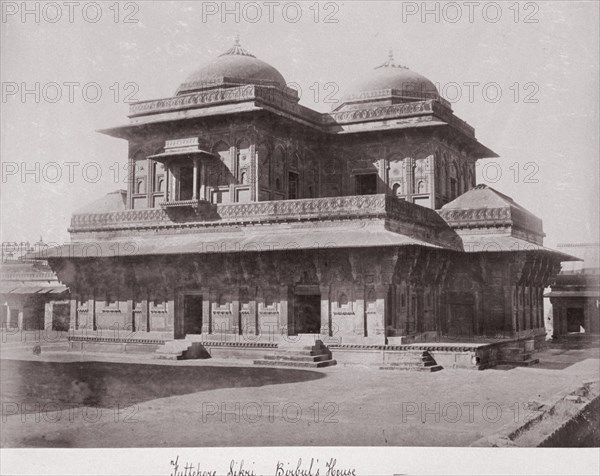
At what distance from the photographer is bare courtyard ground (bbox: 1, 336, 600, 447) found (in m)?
10.8

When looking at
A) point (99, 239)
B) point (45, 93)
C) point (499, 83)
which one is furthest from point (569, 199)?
point (99, 239)

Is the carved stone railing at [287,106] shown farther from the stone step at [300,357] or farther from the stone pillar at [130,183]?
the stone step at [300,357]

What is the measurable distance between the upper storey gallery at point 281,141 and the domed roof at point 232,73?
0.04 m

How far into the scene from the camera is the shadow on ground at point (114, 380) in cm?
1372

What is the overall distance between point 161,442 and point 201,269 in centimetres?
1191

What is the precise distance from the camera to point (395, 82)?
92.9ft

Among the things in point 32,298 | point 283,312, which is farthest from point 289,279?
point 32,298

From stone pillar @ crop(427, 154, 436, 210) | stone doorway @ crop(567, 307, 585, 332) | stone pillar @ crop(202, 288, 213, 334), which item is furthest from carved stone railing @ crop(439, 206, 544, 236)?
stone doorway @ crop(567, 307, 585, 332)

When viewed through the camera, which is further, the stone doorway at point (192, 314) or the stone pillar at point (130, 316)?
the stone pillar at point (130, 316)

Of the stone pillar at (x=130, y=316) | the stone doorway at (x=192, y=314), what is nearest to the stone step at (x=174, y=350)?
the stone doorway at (x=192, y=314)

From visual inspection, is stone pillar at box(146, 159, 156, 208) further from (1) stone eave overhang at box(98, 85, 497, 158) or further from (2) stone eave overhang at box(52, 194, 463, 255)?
(2) stone eave overhang at box(52, 194, 463, 255)

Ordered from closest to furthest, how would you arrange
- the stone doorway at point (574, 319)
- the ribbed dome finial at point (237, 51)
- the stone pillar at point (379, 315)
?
1. the stone pillar at point (379, 315)
2. the ribbed dome finial at point (237, 51)
3. the stone doorway at point (574, 319)

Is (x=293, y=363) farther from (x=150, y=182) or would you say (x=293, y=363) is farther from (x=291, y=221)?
(x=150, y=182)

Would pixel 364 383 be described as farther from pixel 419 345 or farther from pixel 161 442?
pixel 161 442
